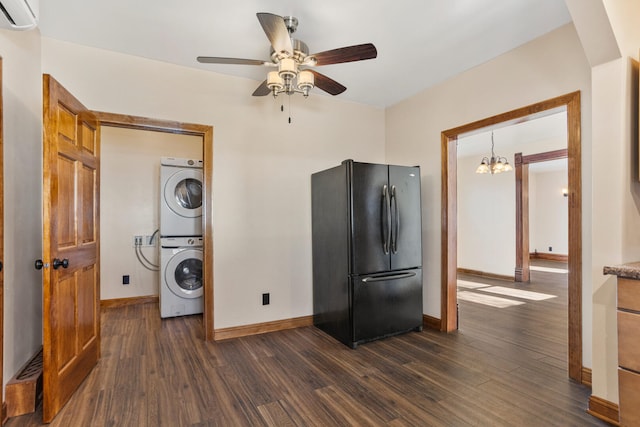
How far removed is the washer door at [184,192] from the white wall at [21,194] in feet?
5.41

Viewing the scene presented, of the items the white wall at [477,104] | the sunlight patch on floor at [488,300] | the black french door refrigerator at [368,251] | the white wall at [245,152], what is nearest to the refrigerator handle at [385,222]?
the black french door refrigerator at [368,251]

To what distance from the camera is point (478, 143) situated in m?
5.76

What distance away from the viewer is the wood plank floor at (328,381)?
190cm

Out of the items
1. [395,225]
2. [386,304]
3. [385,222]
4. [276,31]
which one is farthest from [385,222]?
[276,31]

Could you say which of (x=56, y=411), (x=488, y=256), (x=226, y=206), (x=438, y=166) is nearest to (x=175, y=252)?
(x=226, y=206)

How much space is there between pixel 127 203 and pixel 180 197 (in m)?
0.95

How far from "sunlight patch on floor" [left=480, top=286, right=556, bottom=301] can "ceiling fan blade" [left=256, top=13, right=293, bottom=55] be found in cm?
481

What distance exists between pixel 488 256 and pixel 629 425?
5214 mm

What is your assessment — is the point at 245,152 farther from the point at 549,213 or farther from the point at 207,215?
the point at 549,213

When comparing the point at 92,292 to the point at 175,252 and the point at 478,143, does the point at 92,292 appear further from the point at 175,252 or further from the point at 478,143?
the point at 478,143

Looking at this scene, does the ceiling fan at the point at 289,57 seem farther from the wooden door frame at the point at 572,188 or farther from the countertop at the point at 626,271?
the countertop at the point at 626,271

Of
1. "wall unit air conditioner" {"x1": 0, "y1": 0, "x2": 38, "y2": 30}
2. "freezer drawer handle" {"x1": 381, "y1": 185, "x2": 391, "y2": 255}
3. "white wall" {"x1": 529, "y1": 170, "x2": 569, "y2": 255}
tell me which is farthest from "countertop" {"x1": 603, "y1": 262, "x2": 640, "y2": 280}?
"white wall" {"x1": 529, "y1": 170, "x2": 569, "y2": 255}

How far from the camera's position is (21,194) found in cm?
212

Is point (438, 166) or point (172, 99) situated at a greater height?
point (172, 99)
